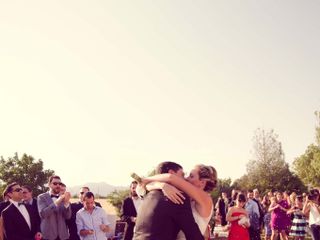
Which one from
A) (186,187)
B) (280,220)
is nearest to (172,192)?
(186,187)

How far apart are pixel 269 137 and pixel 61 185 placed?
43570 millimetres

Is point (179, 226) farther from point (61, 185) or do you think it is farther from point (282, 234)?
point (282, 234)

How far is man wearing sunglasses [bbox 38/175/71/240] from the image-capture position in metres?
8.82

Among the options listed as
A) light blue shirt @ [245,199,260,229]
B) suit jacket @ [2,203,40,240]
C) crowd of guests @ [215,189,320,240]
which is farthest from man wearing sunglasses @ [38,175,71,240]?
light blue shirt @ [245,199,260,229]

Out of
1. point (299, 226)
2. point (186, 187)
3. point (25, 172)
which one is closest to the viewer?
point (186, 187)

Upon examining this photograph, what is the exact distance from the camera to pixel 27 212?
896 centimetres

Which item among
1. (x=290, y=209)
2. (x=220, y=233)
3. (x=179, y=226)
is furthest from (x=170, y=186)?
(x=220, y=233)

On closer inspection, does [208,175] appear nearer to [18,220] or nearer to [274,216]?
[18,220]

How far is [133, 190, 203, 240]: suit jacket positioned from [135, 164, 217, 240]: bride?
78 mm

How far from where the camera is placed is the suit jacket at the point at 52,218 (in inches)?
348

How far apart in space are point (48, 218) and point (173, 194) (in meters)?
6.07

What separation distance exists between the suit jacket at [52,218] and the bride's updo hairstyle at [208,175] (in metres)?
5.26

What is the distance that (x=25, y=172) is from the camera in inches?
1513

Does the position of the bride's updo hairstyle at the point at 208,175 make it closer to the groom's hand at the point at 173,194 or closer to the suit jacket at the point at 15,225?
the groom's hand at the point at 173,194
